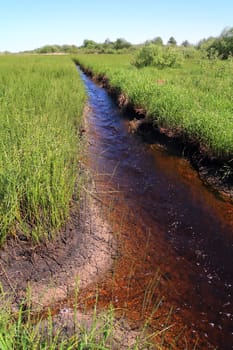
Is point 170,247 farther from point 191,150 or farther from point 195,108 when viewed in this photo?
point 195,108

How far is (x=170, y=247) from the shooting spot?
417 centimetres

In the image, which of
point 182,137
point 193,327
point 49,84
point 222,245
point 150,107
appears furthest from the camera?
point 49,84

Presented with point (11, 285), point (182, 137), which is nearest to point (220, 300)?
point (11, 285)

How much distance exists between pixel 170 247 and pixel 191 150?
351 cm

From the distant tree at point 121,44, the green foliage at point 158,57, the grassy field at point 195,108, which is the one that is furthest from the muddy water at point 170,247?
the distant tree at point 121,44

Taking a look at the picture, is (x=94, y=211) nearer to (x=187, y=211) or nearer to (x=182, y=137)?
(x=187, y=211)

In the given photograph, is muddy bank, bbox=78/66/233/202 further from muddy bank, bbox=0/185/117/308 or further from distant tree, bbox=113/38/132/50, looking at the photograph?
distant tree, bbox=113/38/132/50

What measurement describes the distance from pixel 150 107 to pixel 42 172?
599 centimetres

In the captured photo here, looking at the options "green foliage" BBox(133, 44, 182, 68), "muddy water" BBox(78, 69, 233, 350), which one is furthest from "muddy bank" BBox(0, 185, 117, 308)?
"green foliage" BBox(133, 44, 182, 68)

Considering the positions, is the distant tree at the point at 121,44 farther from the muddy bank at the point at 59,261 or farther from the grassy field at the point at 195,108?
the muddy bank at the point at 59,261

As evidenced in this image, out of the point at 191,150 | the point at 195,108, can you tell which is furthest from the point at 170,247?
the point at 195,108

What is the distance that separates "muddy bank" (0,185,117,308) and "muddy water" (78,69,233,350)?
0.75 feet

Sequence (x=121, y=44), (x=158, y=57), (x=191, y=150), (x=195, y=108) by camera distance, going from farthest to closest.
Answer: (x=121, y=44), (x=158, y=57), (x=195, y=108), (x=191, y=150)

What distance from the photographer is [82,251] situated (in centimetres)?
367
